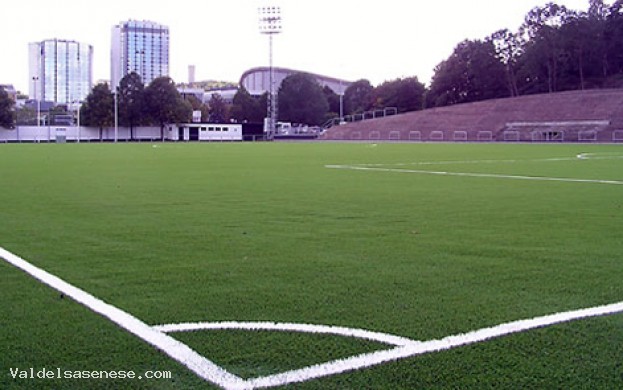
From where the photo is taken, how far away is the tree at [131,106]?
9562cm

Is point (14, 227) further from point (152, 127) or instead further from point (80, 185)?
point (152, 127)

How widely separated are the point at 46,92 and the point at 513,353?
157843 millimetres

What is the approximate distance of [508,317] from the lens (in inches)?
177

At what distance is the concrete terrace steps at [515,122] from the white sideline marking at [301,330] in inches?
2729

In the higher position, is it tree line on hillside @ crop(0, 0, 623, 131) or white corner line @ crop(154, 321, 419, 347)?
tree line on hillside @ crop(0, 0, 623, 131)

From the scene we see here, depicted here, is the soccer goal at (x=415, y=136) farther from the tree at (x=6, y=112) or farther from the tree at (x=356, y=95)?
the tree at (x=6, y=112)

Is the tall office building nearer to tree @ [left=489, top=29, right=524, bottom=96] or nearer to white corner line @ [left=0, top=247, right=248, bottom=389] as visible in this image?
tree @ [left=489, top=29, right=524, bottom=96]

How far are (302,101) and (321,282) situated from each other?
121742 millimetres

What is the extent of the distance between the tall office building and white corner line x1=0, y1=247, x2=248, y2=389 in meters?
119

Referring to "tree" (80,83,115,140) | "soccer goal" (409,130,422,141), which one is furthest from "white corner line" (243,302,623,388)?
"tree" (80,83,115,140)

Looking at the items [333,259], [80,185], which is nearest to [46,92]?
[80,185]

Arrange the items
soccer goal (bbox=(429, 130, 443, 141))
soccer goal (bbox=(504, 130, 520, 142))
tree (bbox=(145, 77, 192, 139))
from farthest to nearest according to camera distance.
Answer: tree (bbox=(145, 77, 192, 139)), soccer goal (bbox=(429, 130, 443, 141)), soccer goal (bbox=(504, 130, 520, 142))

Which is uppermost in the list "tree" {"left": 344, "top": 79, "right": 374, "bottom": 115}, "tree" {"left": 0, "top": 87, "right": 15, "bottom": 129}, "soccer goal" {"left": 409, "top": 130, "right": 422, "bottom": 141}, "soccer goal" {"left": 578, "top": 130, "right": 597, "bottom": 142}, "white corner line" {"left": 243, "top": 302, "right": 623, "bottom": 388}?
"tree" {"left": 344, "top": 79, "right": 374, "bottom": 115}

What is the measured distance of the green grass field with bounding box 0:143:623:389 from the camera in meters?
3.66
